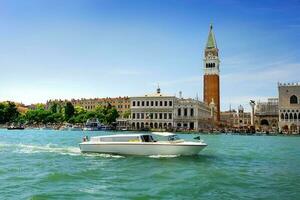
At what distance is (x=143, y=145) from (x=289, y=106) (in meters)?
76.9

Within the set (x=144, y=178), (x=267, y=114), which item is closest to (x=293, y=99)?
(x=267, y=114)

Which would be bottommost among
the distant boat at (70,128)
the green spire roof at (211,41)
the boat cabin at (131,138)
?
the boat cabin at (131,138)

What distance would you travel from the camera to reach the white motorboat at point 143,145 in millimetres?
25219

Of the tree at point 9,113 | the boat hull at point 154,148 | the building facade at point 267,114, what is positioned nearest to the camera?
the boat hull at point 154,148

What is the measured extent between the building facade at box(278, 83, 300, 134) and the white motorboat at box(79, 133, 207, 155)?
74549 millimetres

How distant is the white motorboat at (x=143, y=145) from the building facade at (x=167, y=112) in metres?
71.3

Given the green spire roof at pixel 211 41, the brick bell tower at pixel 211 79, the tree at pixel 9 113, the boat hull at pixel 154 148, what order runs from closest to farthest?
the boat hull at pixel 154 148, the brick bell tower at pixel 211 79, the green spire roof at pixel 211 41, the tree at pixel 9 113

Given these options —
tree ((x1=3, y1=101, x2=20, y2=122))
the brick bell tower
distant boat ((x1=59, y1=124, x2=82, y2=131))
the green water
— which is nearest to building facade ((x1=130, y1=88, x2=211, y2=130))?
distant boat ((x1=59, y1=124, x2=82, y2=131))

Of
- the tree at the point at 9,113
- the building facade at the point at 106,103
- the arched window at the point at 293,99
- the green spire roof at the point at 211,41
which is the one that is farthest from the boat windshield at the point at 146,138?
the tree at the point at 9,113

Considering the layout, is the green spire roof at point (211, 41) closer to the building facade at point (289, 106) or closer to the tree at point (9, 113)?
the building facade at point (289, 106)

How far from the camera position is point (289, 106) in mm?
96188

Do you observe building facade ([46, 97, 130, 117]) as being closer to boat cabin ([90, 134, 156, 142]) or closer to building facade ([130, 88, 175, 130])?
building facade ([130, 88, 175, 130])

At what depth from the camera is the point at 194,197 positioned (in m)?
13.6

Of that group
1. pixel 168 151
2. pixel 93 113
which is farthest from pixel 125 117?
pixel 168 151
